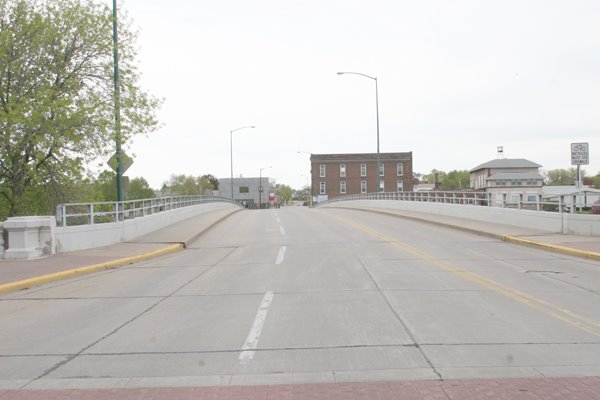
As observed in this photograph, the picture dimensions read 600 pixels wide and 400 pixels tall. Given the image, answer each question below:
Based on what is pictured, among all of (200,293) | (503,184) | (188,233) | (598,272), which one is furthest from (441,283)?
(503,184)

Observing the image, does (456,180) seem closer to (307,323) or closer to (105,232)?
(105,232)

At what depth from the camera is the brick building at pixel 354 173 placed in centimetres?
10006

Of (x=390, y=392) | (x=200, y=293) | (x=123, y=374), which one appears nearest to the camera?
(x=390, y=392)

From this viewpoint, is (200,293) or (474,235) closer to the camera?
(200,293)

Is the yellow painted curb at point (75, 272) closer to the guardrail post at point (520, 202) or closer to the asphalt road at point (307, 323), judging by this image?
the asphalt road at point (307, 323)

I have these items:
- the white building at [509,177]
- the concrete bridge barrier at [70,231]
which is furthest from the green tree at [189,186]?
the concrete bridge barrier at [70,231]

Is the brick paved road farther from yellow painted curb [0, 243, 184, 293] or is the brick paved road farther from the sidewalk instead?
the sidewalk

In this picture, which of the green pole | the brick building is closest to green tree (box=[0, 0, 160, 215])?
the green pole

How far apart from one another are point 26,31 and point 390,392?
72.8ft

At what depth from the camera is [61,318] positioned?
790 centimetres

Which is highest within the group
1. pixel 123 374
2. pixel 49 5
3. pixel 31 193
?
pixel 49 5

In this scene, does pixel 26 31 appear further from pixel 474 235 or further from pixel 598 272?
pixel 598 272

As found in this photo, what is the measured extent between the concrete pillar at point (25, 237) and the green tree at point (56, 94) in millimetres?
6926

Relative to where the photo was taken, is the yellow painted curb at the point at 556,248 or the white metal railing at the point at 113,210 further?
the white metal railing at the point at 113,210
